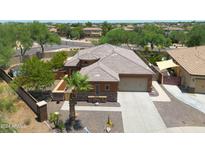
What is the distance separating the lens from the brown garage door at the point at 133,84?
2805cm

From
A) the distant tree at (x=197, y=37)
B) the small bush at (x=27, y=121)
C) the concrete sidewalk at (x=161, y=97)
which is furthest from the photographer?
the distant tree at (x=197, y=37)

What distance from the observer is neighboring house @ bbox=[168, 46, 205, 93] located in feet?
91.7

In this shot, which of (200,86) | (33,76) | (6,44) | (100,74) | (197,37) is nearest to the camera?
(33,76)

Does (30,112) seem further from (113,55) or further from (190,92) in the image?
(190,92)

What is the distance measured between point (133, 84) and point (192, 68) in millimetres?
8430

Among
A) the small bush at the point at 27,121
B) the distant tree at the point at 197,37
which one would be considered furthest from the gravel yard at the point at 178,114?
the distant tree at the point at 197,37

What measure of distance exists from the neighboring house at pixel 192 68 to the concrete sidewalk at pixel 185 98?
1636 millimetres

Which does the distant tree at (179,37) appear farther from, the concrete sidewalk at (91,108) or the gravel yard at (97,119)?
the gravel yard at (97,119)

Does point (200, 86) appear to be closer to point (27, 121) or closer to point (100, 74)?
point (100, 74)

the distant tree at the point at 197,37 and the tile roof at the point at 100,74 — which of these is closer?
the tile roof at the point at 100,74

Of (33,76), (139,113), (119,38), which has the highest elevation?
(119,38)

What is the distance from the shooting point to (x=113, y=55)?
32719 mm

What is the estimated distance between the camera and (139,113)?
21.7 meters

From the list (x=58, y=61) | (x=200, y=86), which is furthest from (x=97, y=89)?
(x=200, y=86)
